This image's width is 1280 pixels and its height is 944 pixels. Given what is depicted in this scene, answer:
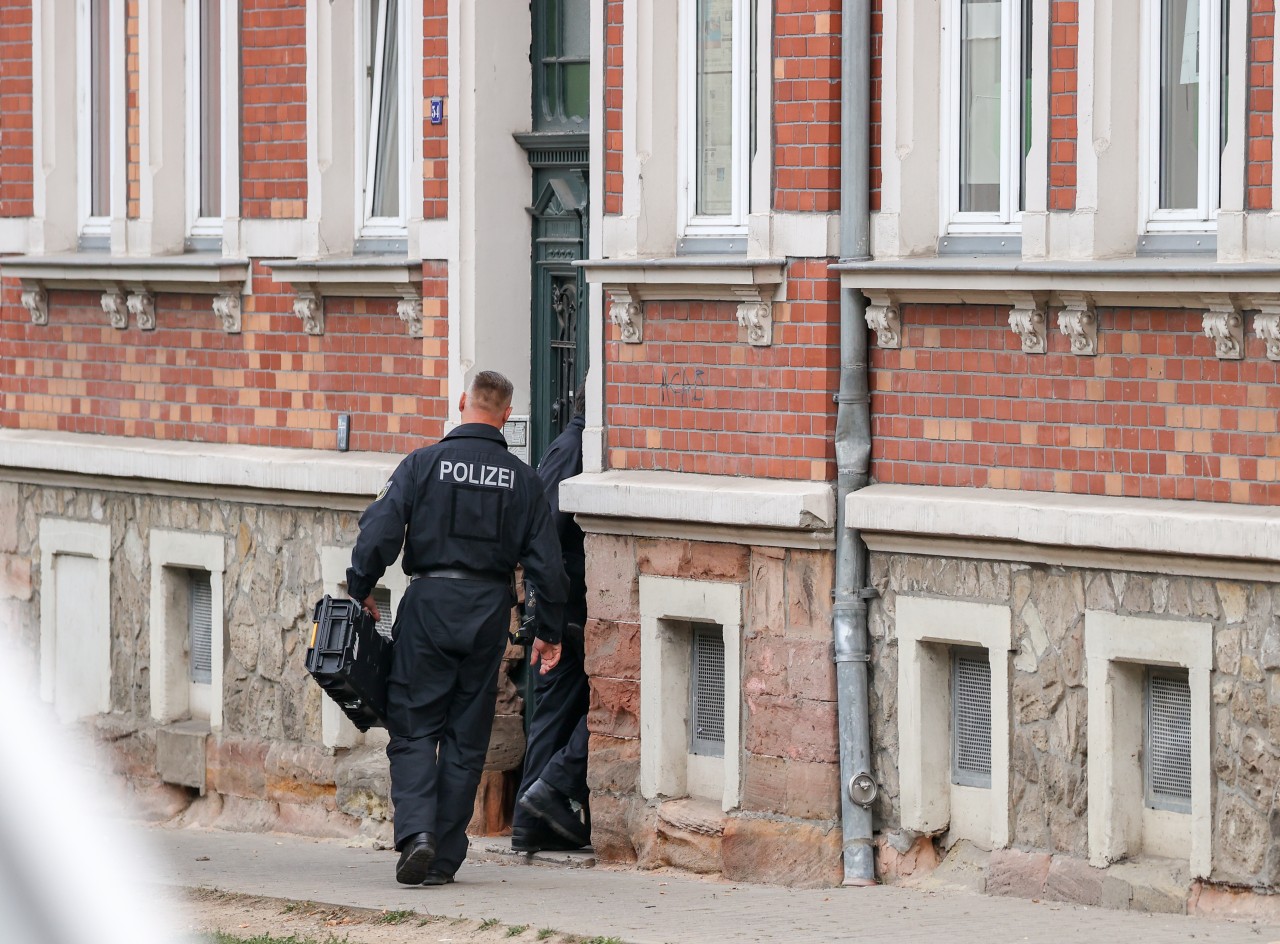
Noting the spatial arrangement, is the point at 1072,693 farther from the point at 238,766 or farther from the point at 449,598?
the point at 238,766

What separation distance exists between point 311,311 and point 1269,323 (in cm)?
503

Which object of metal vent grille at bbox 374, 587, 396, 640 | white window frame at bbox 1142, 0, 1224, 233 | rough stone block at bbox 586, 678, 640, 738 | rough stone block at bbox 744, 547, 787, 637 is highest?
white window frame at bbox 1142, 0, 1224, 233

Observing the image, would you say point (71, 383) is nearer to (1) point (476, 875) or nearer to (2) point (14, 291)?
(2) point (14, 291)

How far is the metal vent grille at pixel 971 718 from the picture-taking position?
8109 mm

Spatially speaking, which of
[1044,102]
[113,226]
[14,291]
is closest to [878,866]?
[1044,102]

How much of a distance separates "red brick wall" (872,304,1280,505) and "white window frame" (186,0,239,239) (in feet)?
13.2

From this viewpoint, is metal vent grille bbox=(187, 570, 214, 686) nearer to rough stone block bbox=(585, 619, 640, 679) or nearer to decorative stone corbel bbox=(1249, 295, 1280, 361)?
rough stone block bbox=(585, 619, 640, 679)

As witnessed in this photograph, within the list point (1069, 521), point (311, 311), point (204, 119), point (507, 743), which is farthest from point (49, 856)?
point (204, 119)

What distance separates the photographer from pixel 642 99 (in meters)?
8.96

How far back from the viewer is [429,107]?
9992mm

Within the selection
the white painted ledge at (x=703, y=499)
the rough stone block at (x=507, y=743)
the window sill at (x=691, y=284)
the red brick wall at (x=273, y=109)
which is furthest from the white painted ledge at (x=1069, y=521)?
the red brick wall at (x=273, y=109)

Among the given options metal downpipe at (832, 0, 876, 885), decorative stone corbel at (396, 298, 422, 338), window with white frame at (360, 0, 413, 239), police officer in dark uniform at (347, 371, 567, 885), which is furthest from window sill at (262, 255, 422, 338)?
metal downpipe at (832, 0, 876, 885)

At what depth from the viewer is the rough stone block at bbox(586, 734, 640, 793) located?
9086mm

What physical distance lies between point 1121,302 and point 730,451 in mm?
1857
